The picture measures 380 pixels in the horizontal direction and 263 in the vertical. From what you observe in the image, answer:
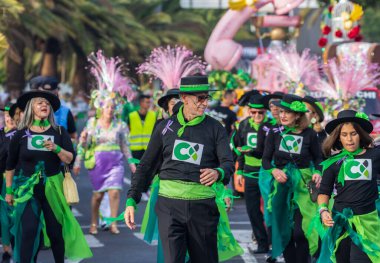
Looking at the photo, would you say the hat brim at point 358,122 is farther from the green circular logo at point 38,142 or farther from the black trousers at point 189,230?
the green circular logo at point 38,142

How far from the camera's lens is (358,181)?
25.8 feet

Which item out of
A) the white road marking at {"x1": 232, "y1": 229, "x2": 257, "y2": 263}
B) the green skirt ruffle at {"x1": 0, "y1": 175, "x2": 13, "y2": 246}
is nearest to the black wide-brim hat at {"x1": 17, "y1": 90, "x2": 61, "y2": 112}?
the green skirt ruffle at {"x1": 0, "y1": 175, "x2": 13, "y2": 246}

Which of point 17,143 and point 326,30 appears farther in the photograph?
point 326,30

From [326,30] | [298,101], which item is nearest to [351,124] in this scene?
[298,101]

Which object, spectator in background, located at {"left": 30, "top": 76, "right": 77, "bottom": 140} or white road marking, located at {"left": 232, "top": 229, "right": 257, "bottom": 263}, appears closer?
white road marking, located at {"left": 232, "top": 229, "right": 257, "bottom": 263}

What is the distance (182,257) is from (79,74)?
36692 mm

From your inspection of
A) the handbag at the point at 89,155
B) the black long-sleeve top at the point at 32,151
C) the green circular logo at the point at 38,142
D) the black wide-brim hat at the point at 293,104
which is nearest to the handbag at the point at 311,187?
the black wide-brim hat at the point at 293,104

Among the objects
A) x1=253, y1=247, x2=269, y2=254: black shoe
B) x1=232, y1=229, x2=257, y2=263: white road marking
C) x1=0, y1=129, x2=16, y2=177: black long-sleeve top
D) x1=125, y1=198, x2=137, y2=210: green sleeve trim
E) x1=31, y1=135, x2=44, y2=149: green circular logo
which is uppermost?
x1=31, y1=135, x2=44, y2=149: green circular logo

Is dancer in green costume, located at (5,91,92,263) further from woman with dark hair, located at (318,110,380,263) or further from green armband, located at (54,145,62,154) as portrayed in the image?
woman with dark hair, located at (318,110,380,263)

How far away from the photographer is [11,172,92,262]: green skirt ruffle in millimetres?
9617

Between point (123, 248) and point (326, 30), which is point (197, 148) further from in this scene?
point (326, 30)

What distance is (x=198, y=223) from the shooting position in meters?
7.40

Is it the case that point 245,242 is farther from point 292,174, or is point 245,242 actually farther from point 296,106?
point 296,106

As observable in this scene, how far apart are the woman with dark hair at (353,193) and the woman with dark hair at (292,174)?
210cm
